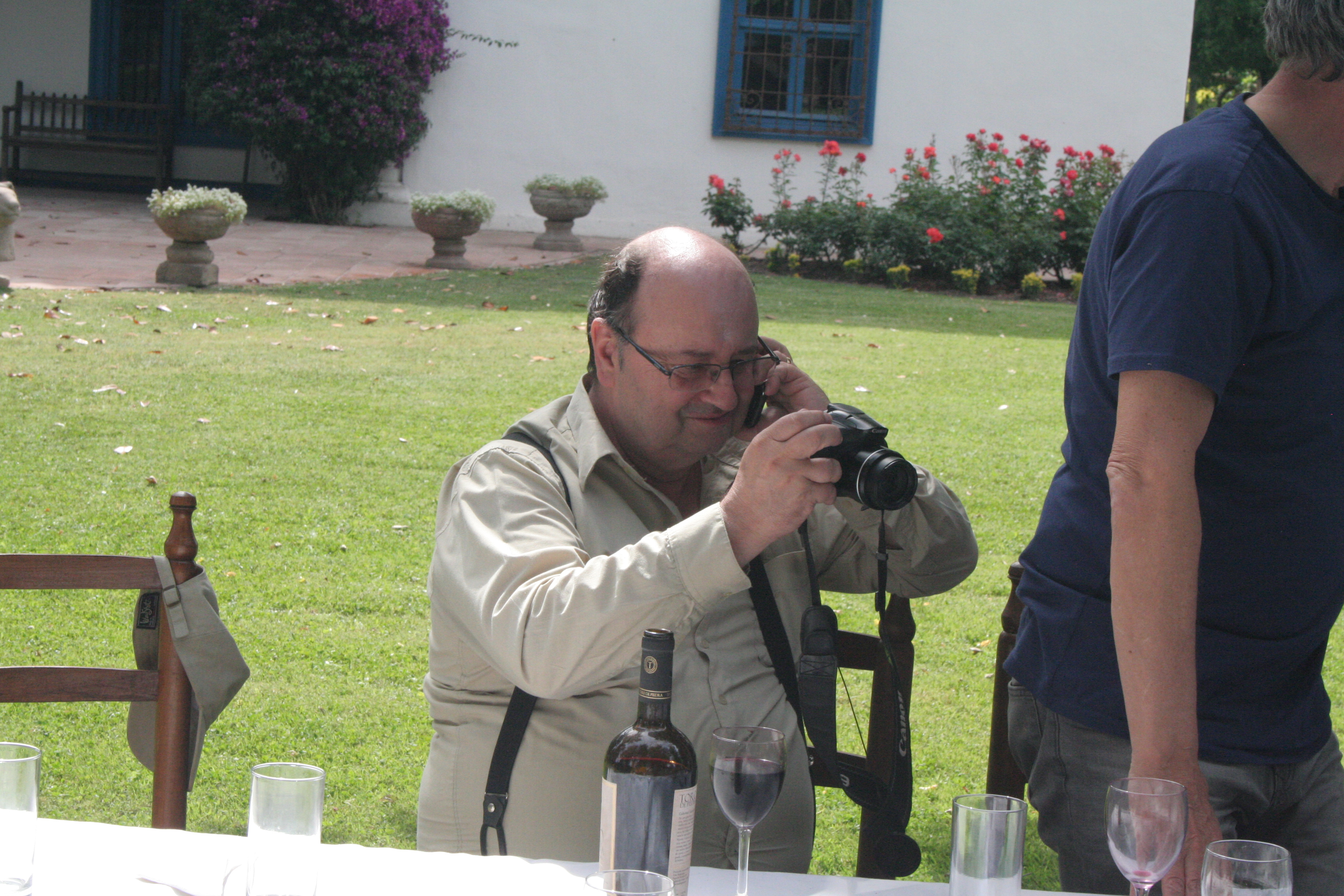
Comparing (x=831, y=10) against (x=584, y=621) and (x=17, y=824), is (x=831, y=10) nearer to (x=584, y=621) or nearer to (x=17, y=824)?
(x=584, y=621)

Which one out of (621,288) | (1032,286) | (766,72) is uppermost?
(766,72)

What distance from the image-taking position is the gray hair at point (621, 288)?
2189mm

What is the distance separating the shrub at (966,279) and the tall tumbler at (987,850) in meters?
11.7

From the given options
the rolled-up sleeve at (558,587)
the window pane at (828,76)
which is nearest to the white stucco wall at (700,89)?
the window pane at (828,76)

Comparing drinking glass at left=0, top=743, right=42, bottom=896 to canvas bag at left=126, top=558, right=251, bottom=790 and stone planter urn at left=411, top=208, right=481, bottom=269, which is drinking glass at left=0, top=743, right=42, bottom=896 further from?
stone planter urn at left=411, top=208, right=481, bottom=269

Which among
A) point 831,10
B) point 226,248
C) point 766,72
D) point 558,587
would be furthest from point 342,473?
point 831,10

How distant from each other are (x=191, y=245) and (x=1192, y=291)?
31.6 ft

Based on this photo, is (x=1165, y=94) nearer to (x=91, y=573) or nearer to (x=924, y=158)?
(x=924, y=158)

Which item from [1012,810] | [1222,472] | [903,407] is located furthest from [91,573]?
[903,407]

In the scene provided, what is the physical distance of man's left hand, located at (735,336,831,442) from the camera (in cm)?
235

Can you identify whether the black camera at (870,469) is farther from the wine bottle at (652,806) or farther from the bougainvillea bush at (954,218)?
the bougainvillea bush at (954,218)

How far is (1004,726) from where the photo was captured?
8.04 ft

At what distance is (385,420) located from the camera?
6770mm

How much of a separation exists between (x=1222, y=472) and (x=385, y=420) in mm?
5492
